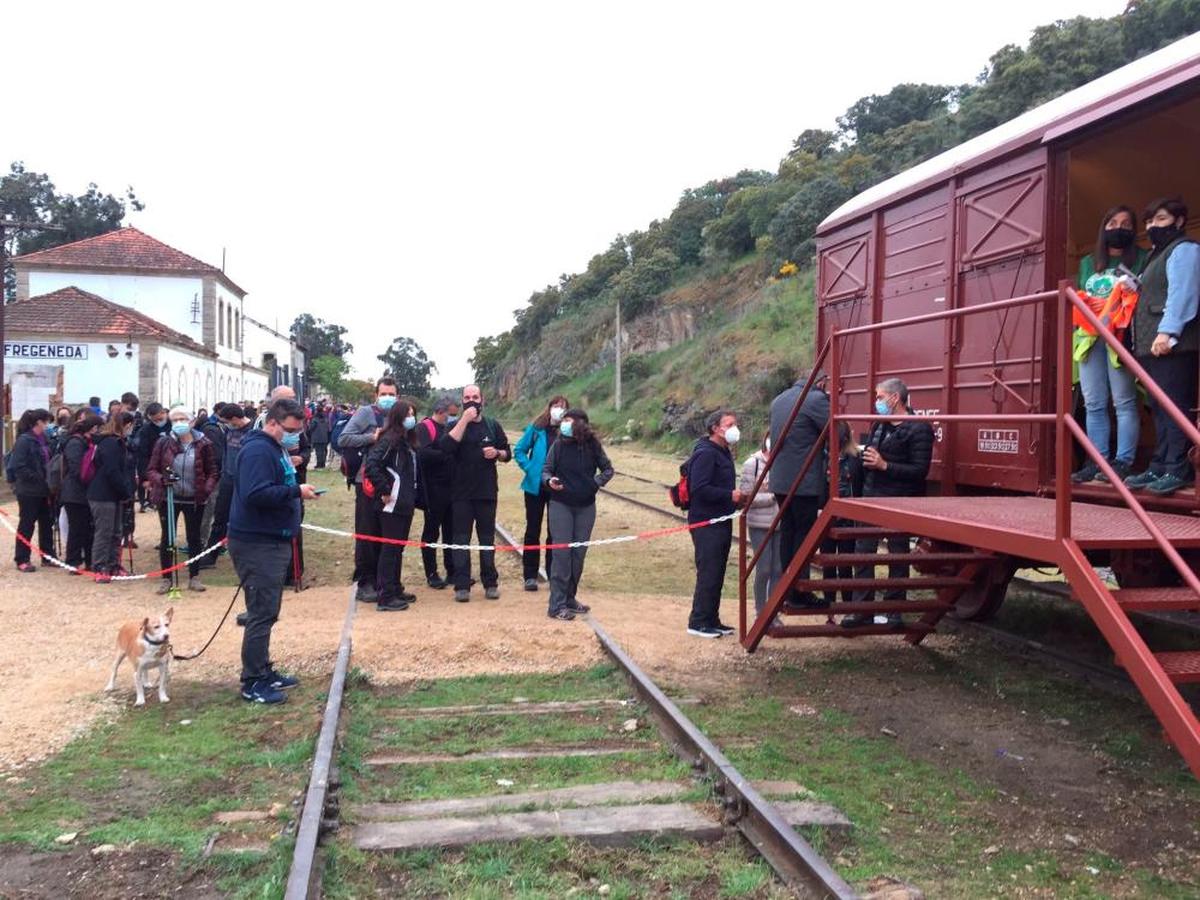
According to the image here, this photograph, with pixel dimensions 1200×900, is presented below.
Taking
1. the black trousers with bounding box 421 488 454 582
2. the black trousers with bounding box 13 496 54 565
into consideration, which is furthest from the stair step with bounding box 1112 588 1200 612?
the black trousers with bounding box 13 496 54 565

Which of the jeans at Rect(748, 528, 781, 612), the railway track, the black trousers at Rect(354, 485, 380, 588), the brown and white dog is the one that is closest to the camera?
the railway track

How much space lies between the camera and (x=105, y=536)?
1083 centimetres

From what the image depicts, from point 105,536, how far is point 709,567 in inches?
265

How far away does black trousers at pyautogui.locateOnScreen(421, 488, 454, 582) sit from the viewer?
9.92 m

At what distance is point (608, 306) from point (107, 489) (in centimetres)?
5833

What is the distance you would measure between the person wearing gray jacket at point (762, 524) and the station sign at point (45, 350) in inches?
1292

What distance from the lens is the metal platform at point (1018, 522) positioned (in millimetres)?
4207

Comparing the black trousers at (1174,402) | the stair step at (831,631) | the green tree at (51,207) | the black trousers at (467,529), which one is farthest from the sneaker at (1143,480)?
the green tree at (51,207)

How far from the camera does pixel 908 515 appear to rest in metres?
5.41

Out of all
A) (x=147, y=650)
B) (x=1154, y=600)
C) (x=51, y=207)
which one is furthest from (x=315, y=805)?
(x=51, y=207)

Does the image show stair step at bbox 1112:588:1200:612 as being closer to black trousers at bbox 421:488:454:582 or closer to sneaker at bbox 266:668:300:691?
sneaker at bbox 266:668:300:691

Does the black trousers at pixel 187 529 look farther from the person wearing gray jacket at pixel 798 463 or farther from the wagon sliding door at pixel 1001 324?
the wagon sliding door at pixel 1001 324

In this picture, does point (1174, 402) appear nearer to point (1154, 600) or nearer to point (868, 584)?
point (1154, 600)

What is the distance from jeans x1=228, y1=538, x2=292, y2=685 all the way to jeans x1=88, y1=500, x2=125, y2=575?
496 cm
